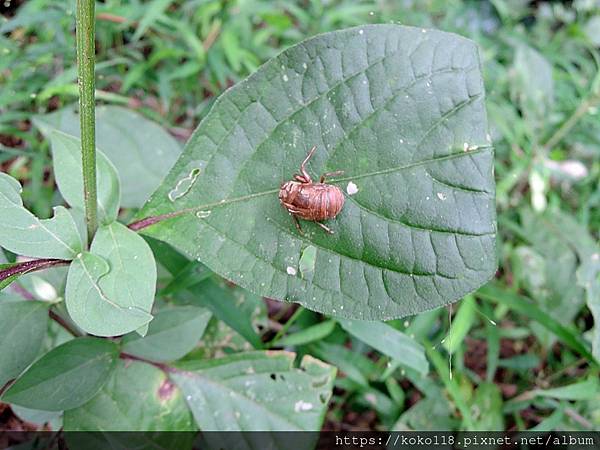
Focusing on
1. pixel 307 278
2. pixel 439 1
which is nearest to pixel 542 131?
pixel 439 1

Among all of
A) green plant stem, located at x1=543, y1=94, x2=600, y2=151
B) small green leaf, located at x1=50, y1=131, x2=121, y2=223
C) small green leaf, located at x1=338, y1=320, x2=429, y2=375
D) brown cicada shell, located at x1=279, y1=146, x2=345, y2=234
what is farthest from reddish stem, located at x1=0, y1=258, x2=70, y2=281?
green plant stem, located at x1=543, y1=94, x2=600, y2=151

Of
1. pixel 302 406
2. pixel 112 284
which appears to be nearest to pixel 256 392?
pixel 302 406

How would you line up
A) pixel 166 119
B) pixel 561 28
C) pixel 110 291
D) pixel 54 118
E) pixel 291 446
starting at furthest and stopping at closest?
pixel 561 28 < pixel 166 119 < pixel 54 118 < pixel 291 446 < pixel 110 291

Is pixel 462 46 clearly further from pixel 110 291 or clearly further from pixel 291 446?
pixel 291 446

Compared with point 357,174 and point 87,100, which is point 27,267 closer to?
point 87,100

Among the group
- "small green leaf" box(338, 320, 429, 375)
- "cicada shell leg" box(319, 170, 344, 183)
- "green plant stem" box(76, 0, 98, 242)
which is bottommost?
"small green leaf" box(338, 320, 429, 375)

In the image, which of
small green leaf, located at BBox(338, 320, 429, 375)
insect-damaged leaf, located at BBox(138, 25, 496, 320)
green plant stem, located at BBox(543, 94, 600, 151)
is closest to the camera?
insect-damaged leaf, located at BBox(138, 25, 496, 320)

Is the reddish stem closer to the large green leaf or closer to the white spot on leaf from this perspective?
the large green leaf

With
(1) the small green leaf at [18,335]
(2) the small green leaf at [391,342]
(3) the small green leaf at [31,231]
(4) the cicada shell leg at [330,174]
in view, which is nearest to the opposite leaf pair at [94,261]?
(3) the small green leaf at [31,231]
